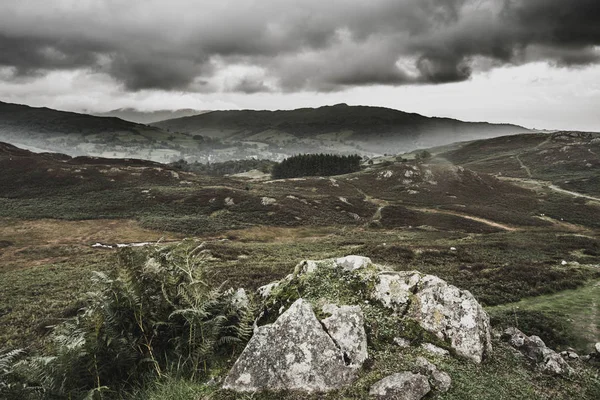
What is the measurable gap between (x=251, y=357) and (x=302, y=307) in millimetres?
1408

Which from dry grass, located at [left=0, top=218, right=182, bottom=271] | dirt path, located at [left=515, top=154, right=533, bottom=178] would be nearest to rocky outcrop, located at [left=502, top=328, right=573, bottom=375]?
dry grass, located at [left=0, top=218, right=182, bottom=271]

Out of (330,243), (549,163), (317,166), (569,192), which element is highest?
(549,163)

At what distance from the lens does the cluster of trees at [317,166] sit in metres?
151

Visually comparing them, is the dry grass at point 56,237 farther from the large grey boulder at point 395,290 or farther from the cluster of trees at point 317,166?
the cluster of trees at point 317,166

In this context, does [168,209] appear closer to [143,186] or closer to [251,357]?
[143,186]

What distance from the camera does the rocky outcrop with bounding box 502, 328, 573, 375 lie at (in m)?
7.42

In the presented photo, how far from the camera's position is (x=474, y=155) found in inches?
7815

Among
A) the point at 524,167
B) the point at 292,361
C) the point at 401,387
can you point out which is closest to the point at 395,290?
the point at 401,387

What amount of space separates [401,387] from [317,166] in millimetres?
149148

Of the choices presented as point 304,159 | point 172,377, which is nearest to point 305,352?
point 172,377

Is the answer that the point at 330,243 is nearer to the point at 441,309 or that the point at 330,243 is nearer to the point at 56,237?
the point at 441,309

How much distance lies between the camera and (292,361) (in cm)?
612

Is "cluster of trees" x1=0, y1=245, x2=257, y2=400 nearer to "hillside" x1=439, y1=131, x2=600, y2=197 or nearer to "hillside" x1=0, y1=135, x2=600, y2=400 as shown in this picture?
"hillside" x1=0, y1=135, x2=600, y2=400

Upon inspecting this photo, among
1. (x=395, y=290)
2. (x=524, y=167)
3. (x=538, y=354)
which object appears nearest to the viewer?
(x=395, y=290)
